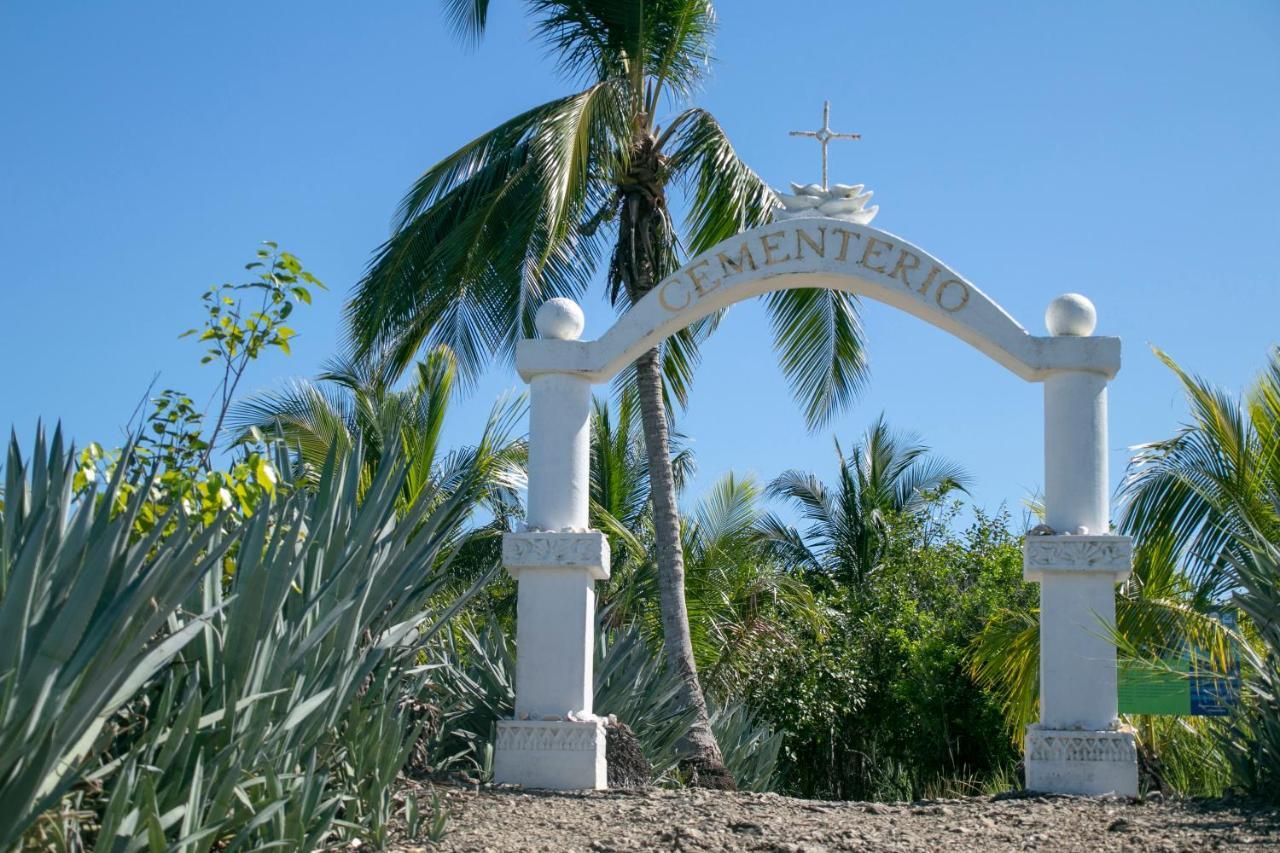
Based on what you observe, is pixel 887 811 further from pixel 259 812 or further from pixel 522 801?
pixel 259 812

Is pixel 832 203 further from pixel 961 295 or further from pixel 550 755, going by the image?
pixel 550 755

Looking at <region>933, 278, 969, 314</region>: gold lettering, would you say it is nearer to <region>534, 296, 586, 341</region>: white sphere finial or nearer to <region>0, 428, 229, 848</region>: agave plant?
<region>534, 296, 586, 341</region>: white sphere finial

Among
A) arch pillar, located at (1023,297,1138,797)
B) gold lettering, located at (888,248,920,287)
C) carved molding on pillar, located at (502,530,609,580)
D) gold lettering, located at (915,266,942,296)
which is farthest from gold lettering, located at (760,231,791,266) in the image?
carved molding on pillar, located at (502,530,609,580)

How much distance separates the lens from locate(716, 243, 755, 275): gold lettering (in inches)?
333

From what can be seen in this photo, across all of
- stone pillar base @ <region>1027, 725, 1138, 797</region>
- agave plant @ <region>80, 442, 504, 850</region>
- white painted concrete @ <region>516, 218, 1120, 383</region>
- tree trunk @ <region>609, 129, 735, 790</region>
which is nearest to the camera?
agave plant @ <region>80, 442, 504, 850</region>

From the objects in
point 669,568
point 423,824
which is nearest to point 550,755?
point 423,824

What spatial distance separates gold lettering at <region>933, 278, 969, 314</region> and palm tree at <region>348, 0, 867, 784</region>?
3.99 m

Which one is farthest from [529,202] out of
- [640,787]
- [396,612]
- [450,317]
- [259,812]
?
[259,812]

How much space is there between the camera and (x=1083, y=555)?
7676 mm

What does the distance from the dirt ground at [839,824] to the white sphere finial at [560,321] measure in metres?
2.71

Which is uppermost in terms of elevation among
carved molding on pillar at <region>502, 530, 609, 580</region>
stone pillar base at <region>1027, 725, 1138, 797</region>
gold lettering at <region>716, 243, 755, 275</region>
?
gold lettering at <region>716, 243, 755, 275</region>

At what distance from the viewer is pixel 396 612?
5953 mm

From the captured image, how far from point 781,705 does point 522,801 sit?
39.9ft

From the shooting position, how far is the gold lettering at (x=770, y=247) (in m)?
8.44
